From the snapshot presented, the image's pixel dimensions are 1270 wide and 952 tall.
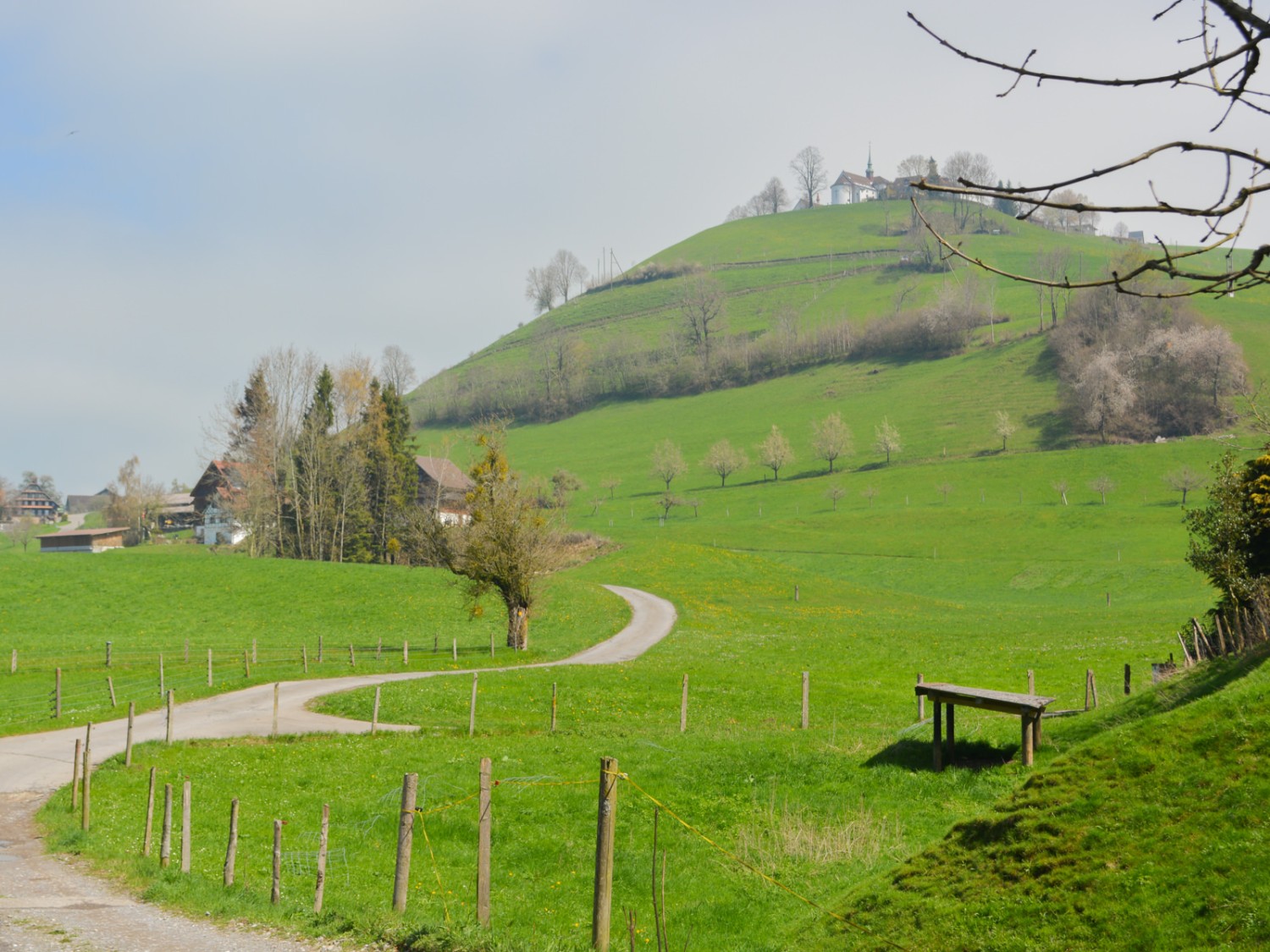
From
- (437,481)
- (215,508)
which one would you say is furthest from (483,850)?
(215,508)

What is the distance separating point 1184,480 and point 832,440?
40.9m

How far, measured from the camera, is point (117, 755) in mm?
25188

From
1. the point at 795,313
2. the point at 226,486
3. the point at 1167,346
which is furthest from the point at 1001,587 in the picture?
the point at 795,313

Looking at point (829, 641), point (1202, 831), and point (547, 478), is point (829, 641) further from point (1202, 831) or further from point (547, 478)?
point (547, 478)

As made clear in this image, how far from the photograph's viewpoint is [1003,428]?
12194 centimetres

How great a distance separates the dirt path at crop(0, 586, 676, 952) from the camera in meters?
12.2

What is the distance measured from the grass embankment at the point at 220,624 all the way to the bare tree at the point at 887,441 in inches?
2502

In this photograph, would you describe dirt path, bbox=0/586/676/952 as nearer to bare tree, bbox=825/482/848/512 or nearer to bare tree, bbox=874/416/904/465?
bare tree, bbox=825/482/848/512

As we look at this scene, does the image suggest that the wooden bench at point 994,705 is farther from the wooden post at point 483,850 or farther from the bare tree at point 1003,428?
the bare tree at point 1003,428

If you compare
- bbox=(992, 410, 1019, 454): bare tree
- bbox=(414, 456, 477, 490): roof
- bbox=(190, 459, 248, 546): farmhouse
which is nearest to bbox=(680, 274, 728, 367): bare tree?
bbox=(992, 410, 1019, 454): bare tree

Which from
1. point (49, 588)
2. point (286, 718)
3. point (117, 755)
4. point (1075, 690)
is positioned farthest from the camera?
point (49, 588)

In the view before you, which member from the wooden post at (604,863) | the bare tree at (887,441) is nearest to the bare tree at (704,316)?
the bare tree at (887,441)

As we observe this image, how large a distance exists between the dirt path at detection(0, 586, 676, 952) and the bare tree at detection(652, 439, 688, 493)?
8282 cm

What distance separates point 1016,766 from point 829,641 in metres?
32.0
